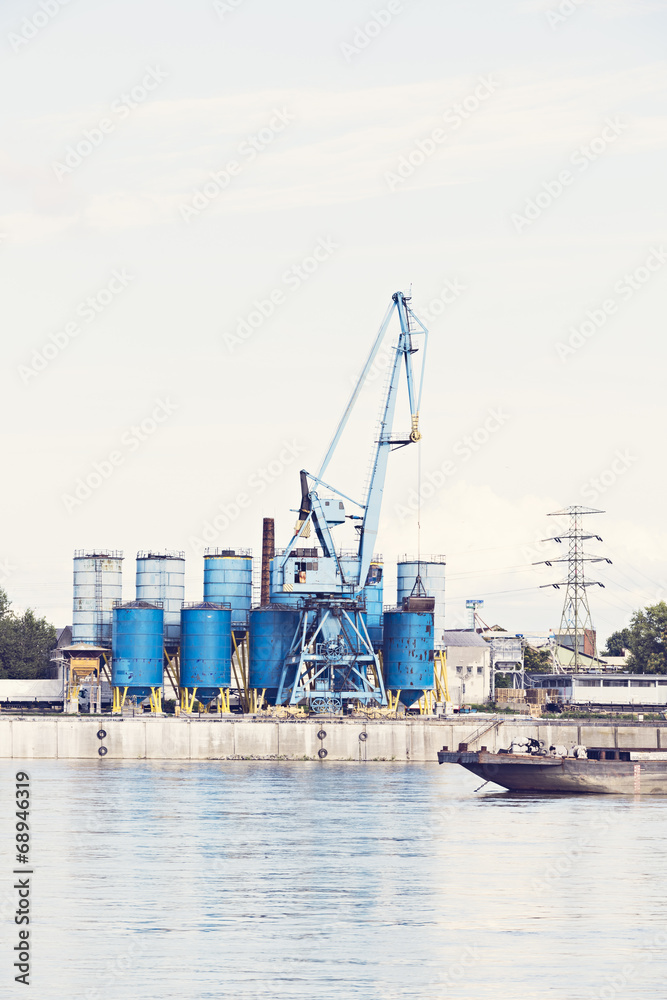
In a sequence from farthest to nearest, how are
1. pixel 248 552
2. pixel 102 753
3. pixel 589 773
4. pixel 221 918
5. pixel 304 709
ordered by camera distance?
pixel 248 552, pixel 304 709, pixel 102 753, pixel 589 773, pixel 221 918

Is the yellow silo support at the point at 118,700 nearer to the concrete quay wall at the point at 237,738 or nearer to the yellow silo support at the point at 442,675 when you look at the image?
the concrete quay wall at the point at 237,738

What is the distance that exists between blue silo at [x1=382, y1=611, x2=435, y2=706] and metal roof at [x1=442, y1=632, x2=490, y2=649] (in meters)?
42.4

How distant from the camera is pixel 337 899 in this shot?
45469 millimetres

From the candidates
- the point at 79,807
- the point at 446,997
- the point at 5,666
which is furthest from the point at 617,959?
the point at 5,666

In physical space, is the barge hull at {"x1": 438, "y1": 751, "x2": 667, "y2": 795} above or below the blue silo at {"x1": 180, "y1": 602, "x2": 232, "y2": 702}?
below

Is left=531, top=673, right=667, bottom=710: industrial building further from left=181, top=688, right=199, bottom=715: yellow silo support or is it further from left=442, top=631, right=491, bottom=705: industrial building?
left=181, top=688, right=199, bottom=715: yellow silo support

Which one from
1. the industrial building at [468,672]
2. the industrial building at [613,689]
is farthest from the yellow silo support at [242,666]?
the industrial building at [468,672]

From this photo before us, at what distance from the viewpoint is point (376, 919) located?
1655 inches

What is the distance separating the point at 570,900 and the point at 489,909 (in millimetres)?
3172

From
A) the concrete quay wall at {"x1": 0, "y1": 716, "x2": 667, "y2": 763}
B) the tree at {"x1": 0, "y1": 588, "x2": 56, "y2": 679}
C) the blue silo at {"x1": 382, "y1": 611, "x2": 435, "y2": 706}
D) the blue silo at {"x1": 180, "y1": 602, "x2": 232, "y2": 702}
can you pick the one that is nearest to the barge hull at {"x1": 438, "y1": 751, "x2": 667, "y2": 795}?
the concrete quay wall at {"x1": 0, "y1": 716, "x2": 667, "y2": 763}

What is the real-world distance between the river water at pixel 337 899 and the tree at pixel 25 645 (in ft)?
274

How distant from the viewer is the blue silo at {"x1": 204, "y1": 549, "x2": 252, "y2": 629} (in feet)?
474

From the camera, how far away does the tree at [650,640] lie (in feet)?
590

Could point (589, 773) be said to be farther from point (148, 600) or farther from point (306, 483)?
point (148, 600)
